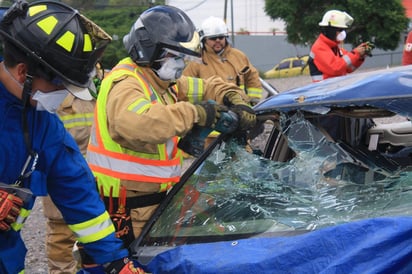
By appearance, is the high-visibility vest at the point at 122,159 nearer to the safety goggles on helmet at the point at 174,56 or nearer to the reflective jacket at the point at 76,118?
the safety goggles on helmet at the point at 174,56

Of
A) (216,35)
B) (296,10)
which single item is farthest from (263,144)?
(296,10)

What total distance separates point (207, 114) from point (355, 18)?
75.7 ft

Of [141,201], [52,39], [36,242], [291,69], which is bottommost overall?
[291,69]

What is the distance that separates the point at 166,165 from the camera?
2.34 meters

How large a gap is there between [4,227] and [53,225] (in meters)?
1.66

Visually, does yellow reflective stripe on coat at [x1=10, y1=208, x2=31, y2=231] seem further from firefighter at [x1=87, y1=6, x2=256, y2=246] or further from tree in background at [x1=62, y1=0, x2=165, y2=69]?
tree in background at [x1=62, y1=0, x2=165, y2=69]

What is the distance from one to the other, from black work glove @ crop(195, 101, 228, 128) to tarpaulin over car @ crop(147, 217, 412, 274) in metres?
0.57

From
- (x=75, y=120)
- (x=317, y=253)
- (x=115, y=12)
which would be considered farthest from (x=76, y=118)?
(x=115, y=12)

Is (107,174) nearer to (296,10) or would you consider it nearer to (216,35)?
(216,35)

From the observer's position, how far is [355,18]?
939 inches

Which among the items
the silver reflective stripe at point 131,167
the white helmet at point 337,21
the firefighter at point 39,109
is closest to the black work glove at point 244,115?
the silver reflective stripe at point 131,167

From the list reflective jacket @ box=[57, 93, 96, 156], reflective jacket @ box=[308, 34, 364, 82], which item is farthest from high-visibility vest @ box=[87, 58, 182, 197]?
reflective jacket @ box=[308, 34, 364, 82]

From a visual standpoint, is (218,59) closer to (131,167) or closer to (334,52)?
(334,52)

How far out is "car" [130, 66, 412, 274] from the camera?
1.56m
